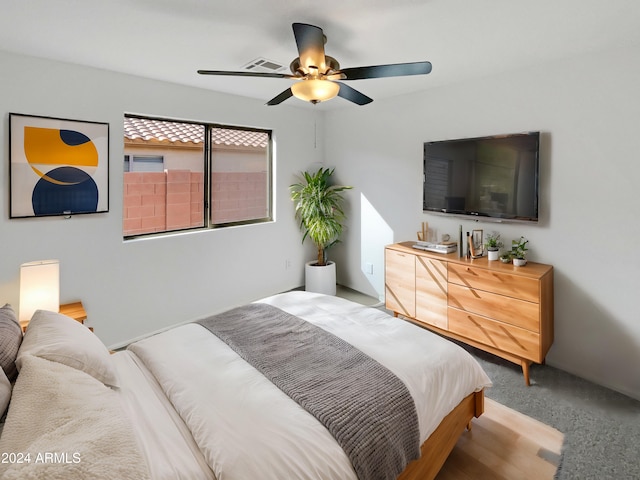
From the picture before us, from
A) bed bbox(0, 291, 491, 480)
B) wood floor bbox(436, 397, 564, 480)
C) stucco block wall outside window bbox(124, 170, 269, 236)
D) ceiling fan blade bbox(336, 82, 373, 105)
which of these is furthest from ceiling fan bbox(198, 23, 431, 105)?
wood floor bbox(436, 397, 564, 480)

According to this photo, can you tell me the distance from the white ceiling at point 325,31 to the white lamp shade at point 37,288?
1553mm

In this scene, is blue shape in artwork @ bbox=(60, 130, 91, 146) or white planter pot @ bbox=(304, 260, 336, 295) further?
white planter pot @ bbox=(304, 260, 336, 295)

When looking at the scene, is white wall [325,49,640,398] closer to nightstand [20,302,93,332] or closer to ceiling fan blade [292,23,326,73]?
ceiling fan blade [292,23,326,73]

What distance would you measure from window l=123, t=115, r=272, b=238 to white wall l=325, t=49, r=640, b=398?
7.23ft

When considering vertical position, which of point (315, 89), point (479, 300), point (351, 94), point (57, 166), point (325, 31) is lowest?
point (479, 300)

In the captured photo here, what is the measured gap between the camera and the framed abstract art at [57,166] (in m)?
2.70

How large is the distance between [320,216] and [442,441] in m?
3.02

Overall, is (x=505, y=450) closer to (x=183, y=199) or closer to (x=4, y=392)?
(x=4, y=392)

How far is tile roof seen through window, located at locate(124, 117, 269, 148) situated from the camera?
11.3 ft

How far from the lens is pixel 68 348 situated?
1.51 meters

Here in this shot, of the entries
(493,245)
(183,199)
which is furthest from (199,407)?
(183,199)

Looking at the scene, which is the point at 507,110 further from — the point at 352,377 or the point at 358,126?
the point at 352,377

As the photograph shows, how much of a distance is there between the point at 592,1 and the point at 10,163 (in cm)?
390

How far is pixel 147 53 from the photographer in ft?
8.80
